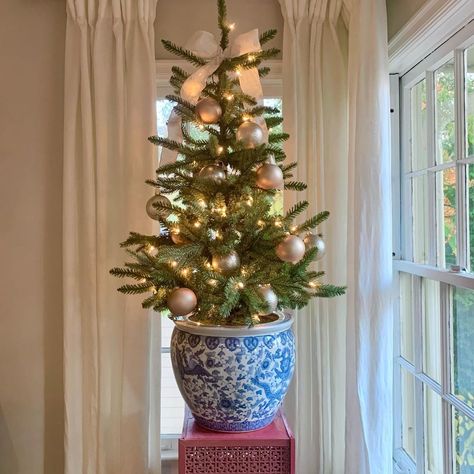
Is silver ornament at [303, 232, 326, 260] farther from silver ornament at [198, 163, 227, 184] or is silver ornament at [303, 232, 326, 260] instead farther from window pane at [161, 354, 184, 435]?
window pane at [161, 354, 184, 435]

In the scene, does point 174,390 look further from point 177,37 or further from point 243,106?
point 177,37

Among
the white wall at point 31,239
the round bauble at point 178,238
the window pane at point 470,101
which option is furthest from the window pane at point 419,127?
the white wall at point 31,239

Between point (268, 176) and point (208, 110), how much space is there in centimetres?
24

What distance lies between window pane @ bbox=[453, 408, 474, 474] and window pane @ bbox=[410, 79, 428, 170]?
848 mm

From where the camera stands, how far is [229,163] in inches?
46.9

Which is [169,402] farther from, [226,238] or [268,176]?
[268,176]

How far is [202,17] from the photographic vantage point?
1778 millimetres

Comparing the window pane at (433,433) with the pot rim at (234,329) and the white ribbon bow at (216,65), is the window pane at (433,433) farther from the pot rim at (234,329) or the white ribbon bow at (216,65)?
the white ribbon bow at (216,65)

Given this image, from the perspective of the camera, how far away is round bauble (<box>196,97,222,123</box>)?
1148 mm

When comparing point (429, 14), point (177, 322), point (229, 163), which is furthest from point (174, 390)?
point (429, 14)

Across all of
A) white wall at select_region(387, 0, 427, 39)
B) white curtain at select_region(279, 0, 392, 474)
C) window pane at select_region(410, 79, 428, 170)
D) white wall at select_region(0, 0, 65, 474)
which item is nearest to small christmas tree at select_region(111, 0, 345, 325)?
white curtain at select_region(279, 0, 392, 474)

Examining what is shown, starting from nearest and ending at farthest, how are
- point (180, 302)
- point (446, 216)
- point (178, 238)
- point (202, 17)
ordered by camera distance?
point (180, 302), point (178, 238), point (446, 216), point (202, 17)

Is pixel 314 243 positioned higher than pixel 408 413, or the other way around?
pixel 314 243

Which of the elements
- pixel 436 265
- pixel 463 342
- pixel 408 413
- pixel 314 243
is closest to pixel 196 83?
pixel 314 243
